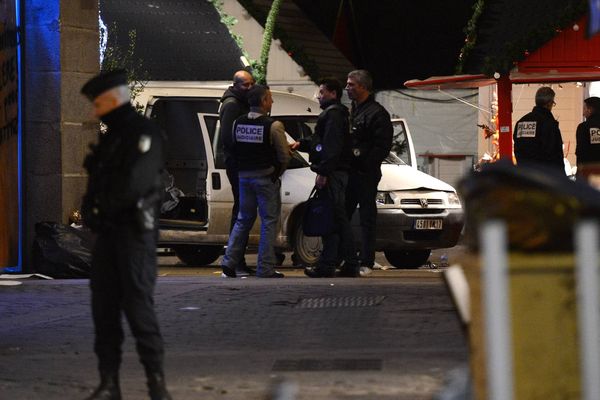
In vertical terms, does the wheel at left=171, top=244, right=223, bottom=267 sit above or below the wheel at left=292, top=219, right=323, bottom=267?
below

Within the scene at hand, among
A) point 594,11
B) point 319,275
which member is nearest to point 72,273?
point 319,275

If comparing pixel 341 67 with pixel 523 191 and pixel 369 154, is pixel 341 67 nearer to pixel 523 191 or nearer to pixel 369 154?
pixel 369 154

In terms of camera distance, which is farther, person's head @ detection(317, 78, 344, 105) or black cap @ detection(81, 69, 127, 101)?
person's head @ detection(317, 78, 344, 105)

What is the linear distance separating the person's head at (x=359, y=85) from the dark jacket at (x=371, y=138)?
16 centimetres

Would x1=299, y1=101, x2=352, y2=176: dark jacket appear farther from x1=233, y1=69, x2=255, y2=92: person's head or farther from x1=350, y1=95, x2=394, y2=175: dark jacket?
x1=233, y1=69, x2=255, y2=92: person's head

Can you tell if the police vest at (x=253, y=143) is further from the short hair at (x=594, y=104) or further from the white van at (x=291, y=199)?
the short hair at (x=594, y=104)

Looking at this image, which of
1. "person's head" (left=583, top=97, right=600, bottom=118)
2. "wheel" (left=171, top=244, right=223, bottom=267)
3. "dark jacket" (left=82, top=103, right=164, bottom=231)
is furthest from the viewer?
"wheel" (left=171, top=244, right=223, bottom=267)

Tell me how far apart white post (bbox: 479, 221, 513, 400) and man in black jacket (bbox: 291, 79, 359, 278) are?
954 cm

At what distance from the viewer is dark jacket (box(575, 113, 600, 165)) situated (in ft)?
49.6

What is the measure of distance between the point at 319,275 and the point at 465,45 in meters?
15.0

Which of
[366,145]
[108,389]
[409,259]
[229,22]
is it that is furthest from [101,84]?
[229,22]

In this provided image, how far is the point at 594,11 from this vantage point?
19.0 feet

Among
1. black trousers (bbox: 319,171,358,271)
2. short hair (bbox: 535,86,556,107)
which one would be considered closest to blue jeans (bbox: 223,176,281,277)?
black trousers (bbox: 319,171,358,271)

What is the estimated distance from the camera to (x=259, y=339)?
953cm
